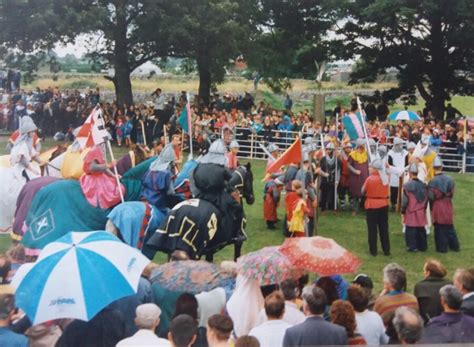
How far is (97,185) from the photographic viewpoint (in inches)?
322

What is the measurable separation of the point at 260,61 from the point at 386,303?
9.31 metres

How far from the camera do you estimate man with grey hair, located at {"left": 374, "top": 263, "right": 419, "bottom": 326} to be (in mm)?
5402

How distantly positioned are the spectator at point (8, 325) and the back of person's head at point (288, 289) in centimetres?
176

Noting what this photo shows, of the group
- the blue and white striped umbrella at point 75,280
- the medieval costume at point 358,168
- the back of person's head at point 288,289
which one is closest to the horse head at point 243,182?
the medieval costume at point 358,168

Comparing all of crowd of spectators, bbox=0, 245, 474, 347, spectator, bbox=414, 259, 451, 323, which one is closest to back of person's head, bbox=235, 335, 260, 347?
crowd of spectators, bbox=0, 245, 474, 347

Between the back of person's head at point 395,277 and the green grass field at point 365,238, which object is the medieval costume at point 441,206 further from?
the back of person's head at point 395,277

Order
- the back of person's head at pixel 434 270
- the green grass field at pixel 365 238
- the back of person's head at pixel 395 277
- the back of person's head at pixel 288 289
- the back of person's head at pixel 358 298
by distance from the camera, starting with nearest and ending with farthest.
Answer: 1. the back of person's head at pixel 358 298
2. the back of person's head at pixel 288 289
3. the back of person's head at pixel 395 277
4. the back of person's head at pixel 434 270
5. the green grass field at pixel 365 238

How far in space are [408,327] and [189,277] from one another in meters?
1.56

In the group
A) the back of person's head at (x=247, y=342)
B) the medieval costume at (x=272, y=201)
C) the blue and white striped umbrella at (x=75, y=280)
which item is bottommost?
the medieval costume at (x=272, y=201)

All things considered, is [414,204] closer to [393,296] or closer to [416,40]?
[416,40]

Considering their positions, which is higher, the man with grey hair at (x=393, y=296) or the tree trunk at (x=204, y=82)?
the tree trunk at (x=204, y=82)

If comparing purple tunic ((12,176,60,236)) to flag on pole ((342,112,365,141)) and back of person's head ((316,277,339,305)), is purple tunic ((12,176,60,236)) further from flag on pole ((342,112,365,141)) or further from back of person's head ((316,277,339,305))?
flag on pole ((342,112,365,141))

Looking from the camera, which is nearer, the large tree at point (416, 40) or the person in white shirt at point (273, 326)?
the person in white shirt at point (273, 326)

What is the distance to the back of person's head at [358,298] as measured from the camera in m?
5.05
